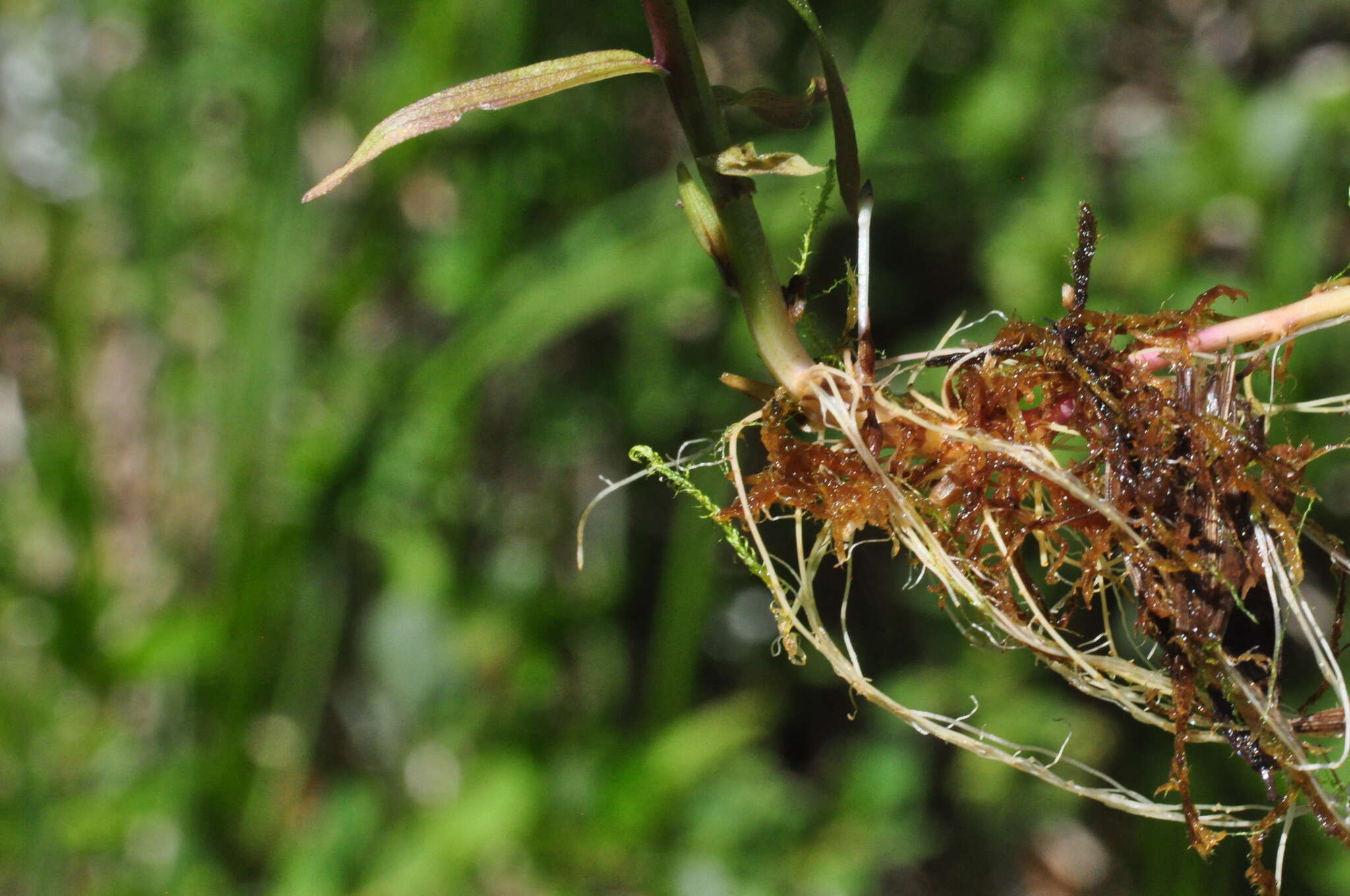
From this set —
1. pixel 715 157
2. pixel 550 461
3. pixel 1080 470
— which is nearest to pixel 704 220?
pixel 715 157

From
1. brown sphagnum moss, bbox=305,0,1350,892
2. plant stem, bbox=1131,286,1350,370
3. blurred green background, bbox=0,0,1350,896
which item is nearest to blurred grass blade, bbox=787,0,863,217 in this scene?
brown sphagnum moss, bbox=305,0,1350,892

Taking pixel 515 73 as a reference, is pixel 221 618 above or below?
below

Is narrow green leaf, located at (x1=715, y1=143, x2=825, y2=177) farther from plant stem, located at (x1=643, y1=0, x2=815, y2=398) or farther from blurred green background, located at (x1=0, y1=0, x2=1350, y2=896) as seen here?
blurred green background, located at (x1=0, y1=0, x2=1350, y2=896)

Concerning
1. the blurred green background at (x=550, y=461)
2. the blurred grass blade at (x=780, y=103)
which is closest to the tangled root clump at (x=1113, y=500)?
the blurred grass blade at (x=780, y=103)

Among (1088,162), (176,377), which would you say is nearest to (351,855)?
(176,377)

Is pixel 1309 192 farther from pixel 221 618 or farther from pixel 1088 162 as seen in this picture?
pixel 221 618

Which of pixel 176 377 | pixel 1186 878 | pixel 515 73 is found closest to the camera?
pixel 515 73

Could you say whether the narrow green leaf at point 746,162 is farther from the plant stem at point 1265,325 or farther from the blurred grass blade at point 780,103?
the plant stem at point 1265,325
